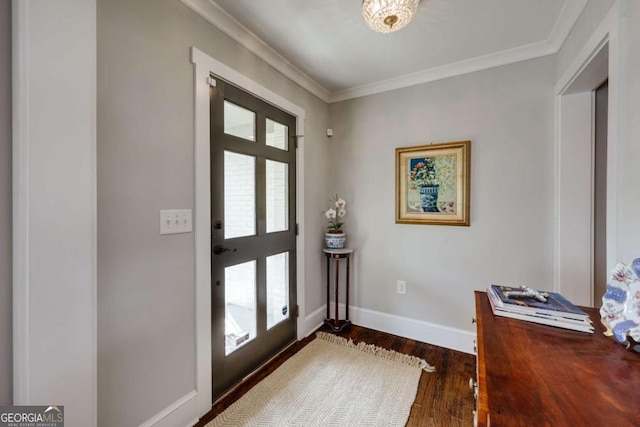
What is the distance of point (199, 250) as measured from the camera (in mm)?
1495

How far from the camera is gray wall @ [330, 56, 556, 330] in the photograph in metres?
1.95

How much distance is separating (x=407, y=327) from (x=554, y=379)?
73.7 inches

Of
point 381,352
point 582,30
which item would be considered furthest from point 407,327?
point 582,30

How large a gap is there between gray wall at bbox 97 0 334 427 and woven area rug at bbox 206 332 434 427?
46 cm

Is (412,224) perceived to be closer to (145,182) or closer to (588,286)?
(588,286)

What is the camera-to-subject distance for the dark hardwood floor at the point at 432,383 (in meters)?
1.51

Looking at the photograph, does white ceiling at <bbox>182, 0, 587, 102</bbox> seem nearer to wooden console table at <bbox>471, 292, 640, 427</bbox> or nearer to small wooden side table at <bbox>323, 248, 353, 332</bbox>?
small wooden side table at <bbox>323, 248, 353, 332</bbox>

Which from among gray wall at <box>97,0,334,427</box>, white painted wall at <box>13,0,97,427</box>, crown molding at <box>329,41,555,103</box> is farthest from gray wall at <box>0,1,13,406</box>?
crown molding at <box>329,41,555,103</box>

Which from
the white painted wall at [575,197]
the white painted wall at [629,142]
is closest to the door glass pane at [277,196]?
the white painted wall at [629,142]

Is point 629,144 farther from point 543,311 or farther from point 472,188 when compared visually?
point 472,188

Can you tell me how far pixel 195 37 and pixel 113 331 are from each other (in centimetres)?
158

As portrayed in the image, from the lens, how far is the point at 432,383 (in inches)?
70.6

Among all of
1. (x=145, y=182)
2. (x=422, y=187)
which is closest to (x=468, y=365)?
(x=422, y=187)

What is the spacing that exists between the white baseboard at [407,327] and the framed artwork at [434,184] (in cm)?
92
